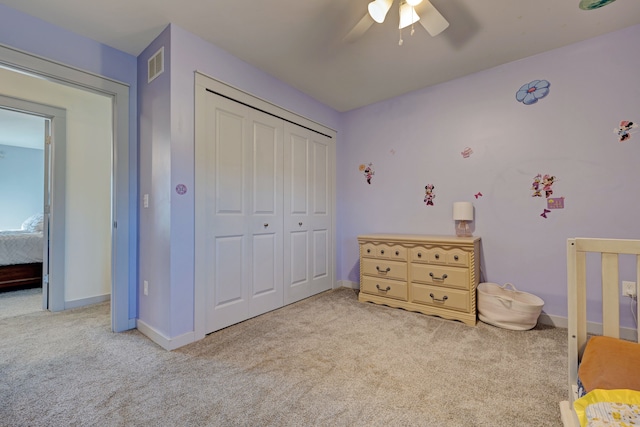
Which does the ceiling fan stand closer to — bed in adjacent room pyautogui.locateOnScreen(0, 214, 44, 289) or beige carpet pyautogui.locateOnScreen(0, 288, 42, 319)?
beige carpet pyautogui.locateOnScreen(0, 288, 42, 319)

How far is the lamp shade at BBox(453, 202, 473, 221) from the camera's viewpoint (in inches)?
103

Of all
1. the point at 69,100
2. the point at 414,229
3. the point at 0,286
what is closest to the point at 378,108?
the point at 414,229

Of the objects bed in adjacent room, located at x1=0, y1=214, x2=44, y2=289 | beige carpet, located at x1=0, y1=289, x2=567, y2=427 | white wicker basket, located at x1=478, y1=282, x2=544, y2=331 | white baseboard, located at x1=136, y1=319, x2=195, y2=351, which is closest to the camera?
beige carpet, located at x1=0, y1=289, x2=567, y2=427

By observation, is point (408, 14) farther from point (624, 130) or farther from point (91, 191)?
point (91, 191)

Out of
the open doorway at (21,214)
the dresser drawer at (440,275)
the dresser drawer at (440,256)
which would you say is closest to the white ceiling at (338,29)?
the open doorway at (21,214)

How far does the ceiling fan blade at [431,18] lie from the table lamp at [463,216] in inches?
61.5

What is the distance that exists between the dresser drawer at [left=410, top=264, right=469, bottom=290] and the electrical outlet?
3.50 ft

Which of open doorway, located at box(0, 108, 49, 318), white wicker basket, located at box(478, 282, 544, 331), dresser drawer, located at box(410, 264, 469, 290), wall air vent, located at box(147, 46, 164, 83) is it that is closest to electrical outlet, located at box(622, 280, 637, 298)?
white wicker basket, located at box(478, 282, 544, 331)

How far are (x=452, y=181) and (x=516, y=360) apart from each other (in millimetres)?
1701

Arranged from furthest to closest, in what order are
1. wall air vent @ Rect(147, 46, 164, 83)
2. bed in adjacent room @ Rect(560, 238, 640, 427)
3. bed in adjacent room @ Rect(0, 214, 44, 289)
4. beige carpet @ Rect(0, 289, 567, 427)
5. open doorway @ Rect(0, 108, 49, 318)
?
bed in adjacent room @ Rect(0, 214, 44, 289), open doorway @ Rect(0, 108, 49, 318), wall air vent @ Rect(147, 46, 164, 83), beige carpet @ Rect(0, 289, 567, 427), bed in adjacent room @ Rect(560, 238, 640, 427)

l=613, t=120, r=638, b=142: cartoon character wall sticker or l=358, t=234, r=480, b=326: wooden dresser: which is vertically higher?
l=613, t=120, r=638, b=142: cartoon character wall sticker

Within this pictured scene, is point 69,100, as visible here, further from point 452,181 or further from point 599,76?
point 599,76

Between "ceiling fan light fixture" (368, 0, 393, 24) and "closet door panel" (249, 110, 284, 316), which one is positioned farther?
"closet door panel" (249, 110, 284, 316)

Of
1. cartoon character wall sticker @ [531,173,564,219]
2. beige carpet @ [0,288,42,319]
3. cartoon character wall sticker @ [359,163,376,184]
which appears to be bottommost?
beige carpet @ [0,288,42,319]
